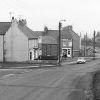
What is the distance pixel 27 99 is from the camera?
1775 centimetres

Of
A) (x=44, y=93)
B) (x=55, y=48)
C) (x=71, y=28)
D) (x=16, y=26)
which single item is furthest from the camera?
(x=71, y=28)

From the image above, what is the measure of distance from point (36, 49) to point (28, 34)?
17.2ft

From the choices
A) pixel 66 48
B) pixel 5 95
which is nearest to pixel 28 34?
pixel 66 48

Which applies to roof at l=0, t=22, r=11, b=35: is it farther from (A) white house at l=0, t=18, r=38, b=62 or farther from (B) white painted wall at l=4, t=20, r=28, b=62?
(B) white painted wall at l=4, t=20, r=28, b=62

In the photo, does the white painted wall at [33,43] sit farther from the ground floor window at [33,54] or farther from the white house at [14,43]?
the ground floor window at [33,54]

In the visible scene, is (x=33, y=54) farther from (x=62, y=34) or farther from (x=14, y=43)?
(x=62, y=34)

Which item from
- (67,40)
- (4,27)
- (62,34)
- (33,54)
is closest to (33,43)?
(33,54)

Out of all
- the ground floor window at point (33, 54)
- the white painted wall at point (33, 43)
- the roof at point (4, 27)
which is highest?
the roof at point (4, 27)

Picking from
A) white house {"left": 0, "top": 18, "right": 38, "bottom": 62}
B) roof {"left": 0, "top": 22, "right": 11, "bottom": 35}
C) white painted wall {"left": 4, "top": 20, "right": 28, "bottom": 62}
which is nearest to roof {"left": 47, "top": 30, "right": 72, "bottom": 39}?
white house {"left": 0, "top": 18, "right": 38, "bottom": 62}

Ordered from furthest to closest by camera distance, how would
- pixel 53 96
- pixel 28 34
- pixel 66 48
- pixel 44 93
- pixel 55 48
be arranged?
1. pixel 66 48
2. pixel 55 48
3. pixel 28 34
4. pixel 44 93
5. pixel 53 96

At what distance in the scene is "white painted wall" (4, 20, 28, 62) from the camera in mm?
63438

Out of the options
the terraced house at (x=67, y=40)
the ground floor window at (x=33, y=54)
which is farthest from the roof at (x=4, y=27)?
the terraced house at (x=67, y=40)

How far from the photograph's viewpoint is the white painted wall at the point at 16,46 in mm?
63438

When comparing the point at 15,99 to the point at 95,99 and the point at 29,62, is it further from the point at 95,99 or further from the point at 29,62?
the point at 29,62
